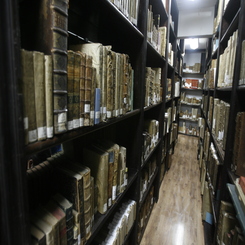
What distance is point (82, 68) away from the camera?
62 cm

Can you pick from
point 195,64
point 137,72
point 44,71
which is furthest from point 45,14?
point 195,64

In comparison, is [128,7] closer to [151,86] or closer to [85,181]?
[151,86]

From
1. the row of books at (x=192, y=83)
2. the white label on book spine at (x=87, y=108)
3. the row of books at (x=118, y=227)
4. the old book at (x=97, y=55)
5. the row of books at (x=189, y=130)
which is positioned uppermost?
the row of books at (x=192, y=83)

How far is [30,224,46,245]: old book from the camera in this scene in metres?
0.50

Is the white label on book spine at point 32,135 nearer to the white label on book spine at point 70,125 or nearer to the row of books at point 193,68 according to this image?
the white label on book spine at point 70,125

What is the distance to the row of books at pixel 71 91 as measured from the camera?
1.50ft

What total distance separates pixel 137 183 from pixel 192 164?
8.68 feet

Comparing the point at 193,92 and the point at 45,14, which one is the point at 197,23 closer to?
the point at 193,92

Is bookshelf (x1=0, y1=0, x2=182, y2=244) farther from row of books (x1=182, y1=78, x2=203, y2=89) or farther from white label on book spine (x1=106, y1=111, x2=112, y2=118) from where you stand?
row of books (x1=182, y1=78, x2=203, y2=89)

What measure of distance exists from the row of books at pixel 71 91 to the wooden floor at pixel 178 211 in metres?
1.60

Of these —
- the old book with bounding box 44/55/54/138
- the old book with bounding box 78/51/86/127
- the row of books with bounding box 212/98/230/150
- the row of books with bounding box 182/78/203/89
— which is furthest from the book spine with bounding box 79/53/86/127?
the row of books with bounding box 182/78/203/89

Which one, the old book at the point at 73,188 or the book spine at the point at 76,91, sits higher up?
the book spine at the point at 76,91

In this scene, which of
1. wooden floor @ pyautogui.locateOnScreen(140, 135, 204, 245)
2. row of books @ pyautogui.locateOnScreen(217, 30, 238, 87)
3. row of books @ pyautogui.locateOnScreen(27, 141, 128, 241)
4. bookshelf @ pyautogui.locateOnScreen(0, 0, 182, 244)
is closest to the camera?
bookshelf @ pyautogui.locateOnScreen(0, 0, 182, 244)

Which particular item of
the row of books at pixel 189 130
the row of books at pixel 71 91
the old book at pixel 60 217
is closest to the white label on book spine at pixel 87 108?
the row of books at pixel 71 91
